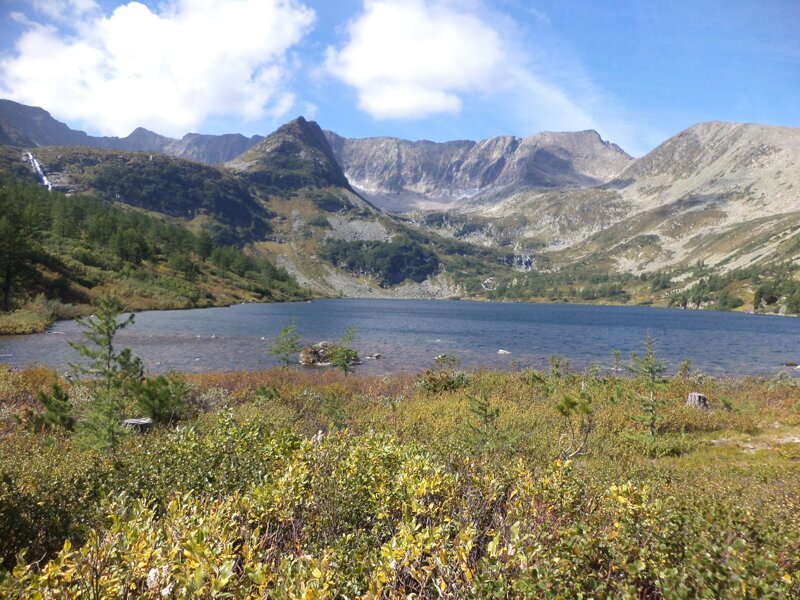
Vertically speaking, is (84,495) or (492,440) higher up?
(84,495)

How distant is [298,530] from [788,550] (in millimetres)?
5624

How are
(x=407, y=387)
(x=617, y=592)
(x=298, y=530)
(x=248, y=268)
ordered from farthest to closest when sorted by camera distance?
(x=248, y=268) < (x=407, y=387) < (x=298, y=530) < (x=617, y=592)

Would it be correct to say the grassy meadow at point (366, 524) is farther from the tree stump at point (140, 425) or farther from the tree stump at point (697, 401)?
the tree stump at point (697, 401)

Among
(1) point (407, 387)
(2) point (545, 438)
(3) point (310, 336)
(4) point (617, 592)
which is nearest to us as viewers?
(4) point (617, 592)

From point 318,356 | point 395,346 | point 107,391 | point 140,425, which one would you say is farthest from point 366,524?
point 395,346

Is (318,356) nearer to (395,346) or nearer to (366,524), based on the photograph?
(395,346)

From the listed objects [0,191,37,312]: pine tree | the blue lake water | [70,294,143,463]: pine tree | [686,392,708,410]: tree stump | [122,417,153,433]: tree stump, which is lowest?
the blue lake water

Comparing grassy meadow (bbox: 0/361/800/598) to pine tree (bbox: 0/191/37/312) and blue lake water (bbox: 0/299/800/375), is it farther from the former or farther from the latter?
pine tree (bbox: 0/191/37/312)

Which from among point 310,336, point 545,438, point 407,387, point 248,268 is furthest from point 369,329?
point 248,268

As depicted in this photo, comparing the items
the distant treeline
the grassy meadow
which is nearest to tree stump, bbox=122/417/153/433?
the grassy meadow

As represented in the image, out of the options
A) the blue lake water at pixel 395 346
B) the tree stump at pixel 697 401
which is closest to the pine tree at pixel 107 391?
the blue lake water at pixel 395 346

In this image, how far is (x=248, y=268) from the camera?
7032 inches

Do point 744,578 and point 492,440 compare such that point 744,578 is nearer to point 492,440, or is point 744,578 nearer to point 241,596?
point 241,596

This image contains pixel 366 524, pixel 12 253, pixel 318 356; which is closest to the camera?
pixel 366 524
